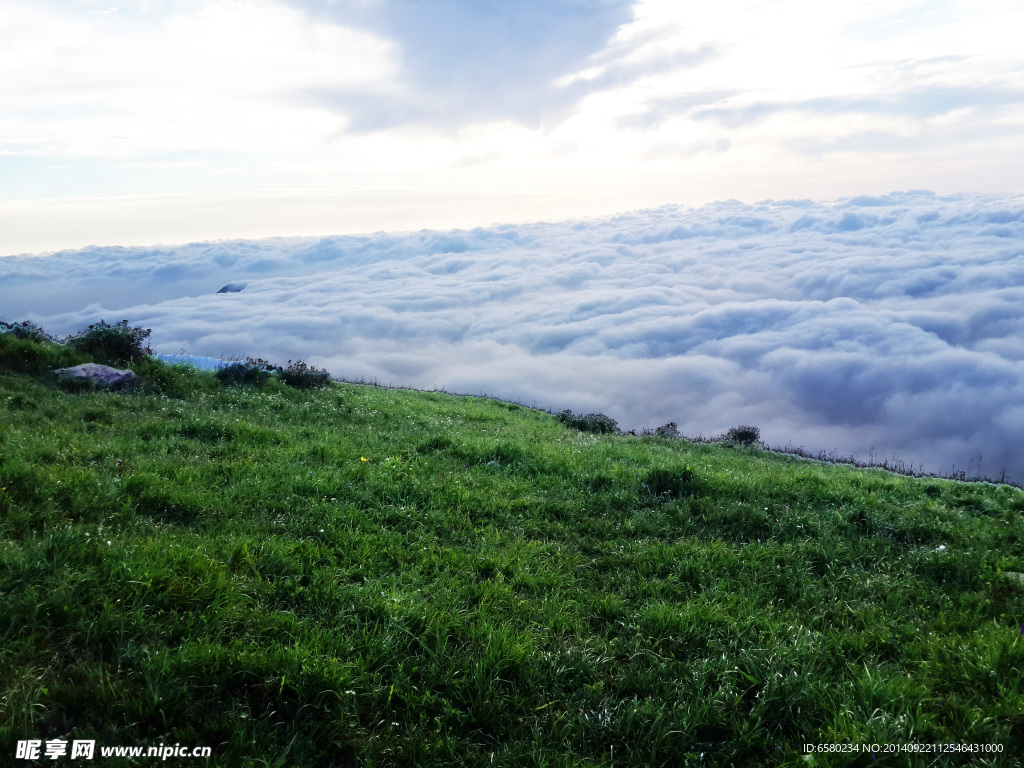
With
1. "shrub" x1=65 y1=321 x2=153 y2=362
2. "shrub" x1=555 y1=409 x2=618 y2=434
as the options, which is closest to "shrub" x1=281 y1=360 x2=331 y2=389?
"shrub" x1=65 y1=321 x2=153 y2=362

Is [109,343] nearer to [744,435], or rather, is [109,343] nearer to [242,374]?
[242,374]

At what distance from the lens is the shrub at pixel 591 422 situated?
80.1 ft

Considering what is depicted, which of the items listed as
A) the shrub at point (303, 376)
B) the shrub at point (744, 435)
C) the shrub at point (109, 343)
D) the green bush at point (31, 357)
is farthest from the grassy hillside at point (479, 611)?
the shrub at point (744, 435)

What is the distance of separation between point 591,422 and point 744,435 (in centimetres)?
1054

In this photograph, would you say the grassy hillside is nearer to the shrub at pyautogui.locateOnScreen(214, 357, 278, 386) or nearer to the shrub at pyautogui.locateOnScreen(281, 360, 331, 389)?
the shrub at pyautogui.locateOnScreen(214, 357, 278, 386)

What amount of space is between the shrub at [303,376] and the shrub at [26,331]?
290 inches

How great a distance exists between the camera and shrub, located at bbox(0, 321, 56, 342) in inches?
669

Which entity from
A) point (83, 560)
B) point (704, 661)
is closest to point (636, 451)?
point (704, 661)

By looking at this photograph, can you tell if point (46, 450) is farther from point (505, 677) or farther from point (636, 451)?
point (636, 451)

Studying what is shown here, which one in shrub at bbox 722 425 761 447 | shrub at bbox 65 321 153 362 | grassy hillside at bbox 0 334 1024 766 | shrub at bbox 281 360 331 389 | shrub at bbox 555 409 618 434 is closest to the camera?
grassy hillside at bbox 0 334 1024 766

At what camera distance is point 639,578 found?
689 centimetres

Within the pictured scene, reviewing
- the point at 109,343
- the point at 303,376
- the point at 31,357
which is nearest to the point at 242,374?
the point at 303,376

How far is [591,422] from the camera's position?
24969mm

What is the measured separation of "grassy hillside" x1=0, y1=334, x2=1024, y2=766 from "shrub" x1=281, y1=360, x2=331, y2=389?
31.2 ft
